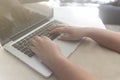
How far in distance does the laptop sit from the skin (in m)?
0.02

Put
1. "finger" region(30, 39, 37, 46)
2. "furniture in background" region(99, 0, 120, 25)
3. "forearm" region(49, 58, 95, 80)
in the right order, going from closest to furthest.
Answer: "forearm" region(49, 58, 95, 80)
"finger" region(30, 39, 37, 46)
"furniture in background" region(99, 0, 120, 25)

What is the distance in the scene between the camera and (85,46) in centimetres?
71

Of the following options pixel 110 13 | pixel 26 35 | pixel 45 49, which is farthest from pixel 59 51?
pixel 110 13

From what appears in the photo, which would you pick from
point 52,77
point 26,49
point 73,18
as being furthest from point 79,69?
point 73,18

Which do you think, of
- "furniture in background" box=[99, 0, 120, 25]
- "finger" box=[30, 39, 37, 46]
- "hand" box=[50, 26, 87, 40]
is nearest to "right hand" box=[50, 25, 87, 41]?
"hand" box=[50, 26, 87, 40]

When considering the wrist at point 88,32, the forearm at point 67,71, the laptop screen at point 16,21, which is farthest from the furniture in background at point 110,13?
the forearm at point 67,71

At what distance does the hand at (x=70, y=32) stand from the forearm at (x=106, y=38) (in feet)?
0.10

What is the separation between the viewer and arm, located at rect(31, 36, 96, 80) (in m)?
0.54

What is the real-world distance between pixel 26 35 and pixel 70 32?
7.6 inches

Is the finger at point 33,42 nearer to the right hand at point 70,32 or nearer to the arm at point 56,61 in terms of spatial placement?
the arm at point 56,61

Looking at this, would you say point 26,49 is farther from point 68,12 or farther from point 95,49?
point 68,12

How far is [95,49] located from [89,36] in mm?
68

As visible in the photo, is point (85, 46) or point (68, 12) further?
point (68, 12)

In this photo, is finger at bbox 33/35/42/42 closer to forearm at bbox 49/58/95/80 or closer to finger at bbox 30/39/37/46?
finger at bbox 30/39/37/46
